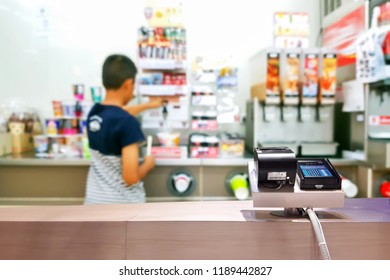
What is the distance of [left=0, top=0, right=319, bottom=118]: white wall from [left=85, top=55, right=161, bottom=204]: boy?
1.06 metres

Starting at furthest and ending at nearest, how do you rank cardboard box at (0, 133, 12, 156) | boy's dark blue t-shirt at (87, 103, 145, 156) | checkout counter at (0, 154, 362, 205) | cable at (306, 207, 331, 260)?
1. cardboard box at (0, 133, 12, 156)
2. checkout counter at (0, 154, 362, 205)
3. boy's dark blue t-shirt at (87, 103, 145, 156)
4. cable at (306, 207, 331, 260)

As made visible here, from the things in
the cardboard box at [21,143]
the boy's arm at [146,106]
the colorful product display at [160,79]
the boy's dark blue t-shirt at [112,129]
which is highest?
the colorful product display at [160,79]

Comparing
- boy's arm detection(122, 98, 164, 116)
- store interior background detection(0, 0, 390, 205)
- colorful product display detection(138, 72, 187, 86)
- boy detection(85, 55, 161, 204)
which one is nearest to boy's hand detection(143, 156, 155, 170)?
boy detection(85, 55, 161, 204)

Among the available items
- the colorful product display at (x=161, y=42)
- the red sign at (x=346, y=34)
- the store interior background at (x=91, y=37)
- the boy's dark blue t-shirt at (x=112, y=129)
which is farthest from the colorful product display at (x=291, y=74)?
the boy's dark blue t-shirt at (x=112, y=129)

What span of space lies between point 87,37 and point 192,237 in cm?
249

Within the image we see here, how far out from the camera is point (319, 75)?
2518 millimetres

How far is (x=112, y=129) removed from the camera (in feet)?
6.18

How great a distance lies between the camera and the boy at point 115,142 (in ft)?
6.19

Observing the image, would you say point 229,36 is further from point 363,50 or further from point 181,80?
point 363,50

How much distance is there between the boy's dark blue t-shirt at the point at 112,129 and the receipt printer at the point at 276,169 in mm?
1106

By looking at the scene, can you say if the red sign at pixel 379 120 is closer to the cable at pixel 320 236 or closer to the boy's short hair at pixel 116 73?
the boy's short hair at pixel 116 73

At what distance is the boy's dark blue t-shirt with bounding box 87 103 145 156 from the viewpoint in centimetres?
188

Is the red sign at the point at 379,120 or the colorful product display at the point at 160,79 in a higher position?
the colorful product display at the point at 160,79

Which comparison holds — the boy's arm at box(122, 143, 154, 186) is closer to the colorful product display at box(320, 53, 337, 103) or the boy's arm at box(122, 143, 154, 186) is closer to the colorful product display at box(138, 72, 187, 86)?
the colorful product display at box(138, 72, 187, 86)
